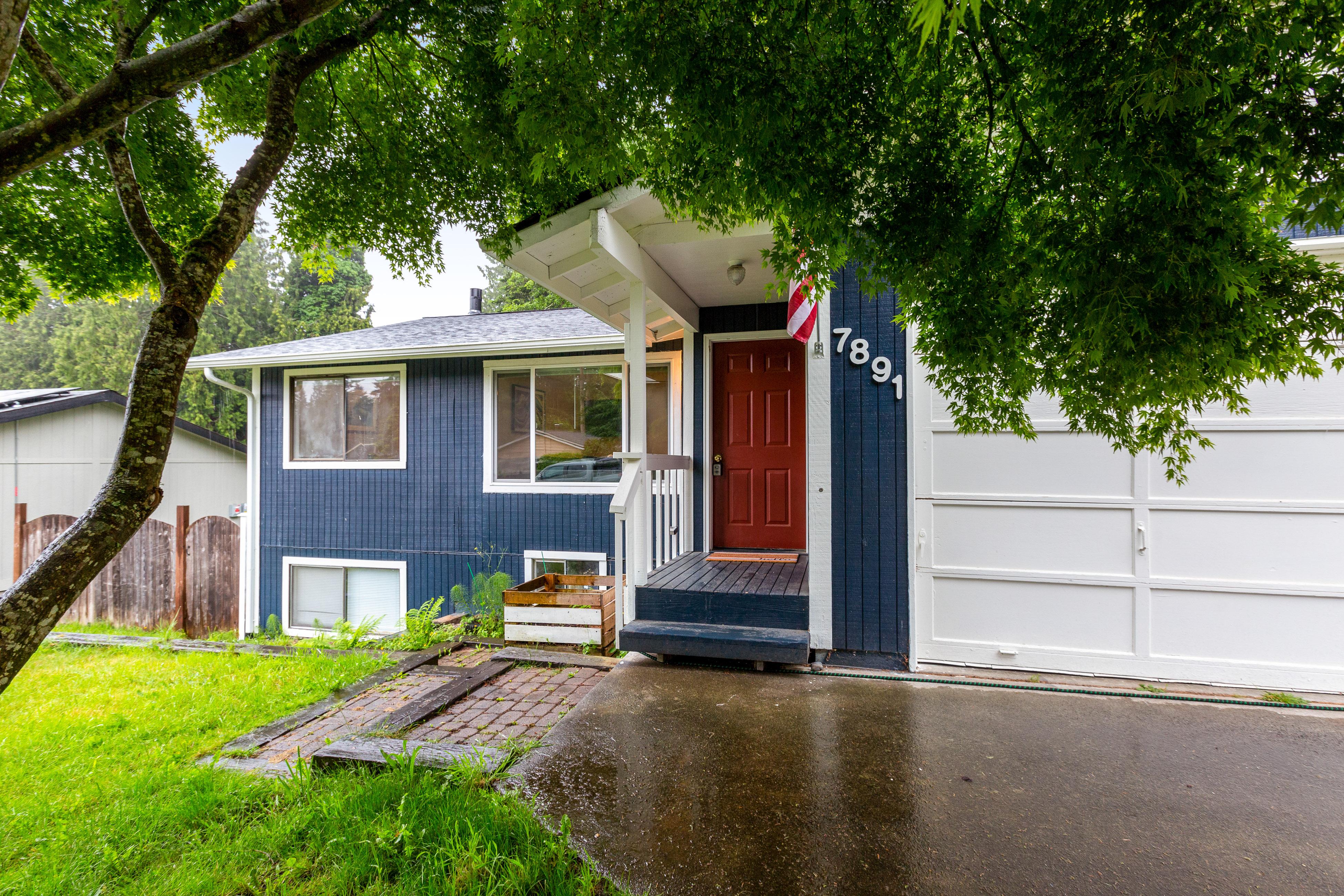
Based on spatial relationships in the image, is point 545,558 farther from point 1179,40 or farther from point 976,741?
point 1179,40

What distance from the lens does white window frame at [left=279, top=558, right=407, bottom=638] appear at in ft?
23.4

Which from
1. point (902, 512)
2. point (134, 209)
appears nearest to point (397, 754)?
point (134, 209)

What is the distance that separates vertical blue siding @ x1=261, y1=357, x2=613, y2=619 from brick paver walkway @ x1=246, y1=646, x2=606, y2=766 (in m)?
2.50

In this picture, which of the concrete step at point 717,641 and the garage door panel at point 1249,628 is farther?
the concrete step at point 717,641

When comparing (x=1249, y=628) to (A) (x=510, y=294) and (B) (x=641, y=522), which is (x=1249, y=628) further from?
(A) (x=510, y=294)

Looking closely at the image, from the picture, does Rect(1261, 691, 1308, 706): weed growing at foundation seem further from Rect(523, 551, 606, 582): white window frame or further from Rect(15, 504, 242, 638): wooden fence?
Rect(15, 504, 242, 638): wooden fence

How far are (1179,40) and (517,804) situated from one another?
2.99 metres

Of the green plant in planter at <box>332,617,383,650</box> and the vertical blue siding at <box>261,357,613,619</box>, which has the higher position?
the vertical blue siding at <box>261,357,613,619</box>

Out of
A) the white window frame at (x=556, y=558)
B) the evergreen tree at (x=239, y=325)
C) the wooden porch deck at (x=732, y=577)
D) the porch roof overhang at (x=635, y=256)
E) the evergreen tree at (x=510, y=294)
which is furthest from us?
the evergreen tree at (x=239, y=325)

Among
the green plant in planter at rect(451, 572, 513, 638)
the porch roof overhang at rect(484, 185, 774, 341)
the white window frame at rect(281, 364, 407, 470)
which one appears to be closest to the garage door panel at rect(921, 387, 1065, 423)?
the porch roof overhang at rect(484, 185, 774, 341)

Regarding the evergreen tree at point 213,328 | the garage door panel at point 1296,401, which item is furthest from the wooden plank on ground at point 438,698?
the evergreen tree at point 213,328

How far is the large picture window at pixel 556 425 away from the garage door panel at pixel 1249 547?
4.73m

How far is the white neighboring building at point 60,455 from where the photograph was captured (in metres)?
9.70

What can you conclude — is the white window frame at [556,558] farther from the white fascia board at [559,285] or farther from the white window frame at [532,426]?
the white fascia board at [559,285]
